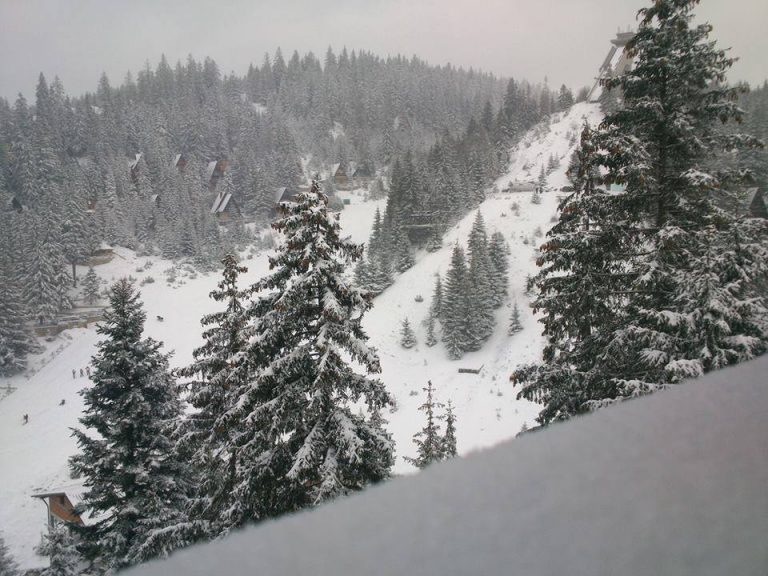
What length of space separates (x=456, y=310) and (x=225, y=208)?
4368cm

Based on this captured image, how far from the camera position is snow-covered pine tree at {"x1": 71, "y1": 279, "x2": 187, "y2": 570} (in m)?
8.45

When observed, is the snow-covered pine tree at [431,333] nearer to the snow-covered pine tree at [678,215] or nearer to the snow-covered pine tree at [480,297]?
the snow-covered pine tree at [480,297]

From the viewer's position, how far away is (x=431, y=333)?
31.2 metres

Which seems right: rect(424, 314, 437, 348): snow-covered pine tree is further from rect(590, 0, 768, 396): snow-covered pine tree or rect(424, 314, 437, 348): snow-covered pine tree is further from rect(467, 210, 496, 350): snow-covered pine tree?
rect(590, 0, 768, 396): snow-covered pine tree

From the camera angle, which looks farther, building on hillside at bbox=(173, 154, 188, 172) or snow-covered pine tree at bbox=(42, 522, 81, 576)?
building on hillside at bbox=(173, 154, 188, 172)

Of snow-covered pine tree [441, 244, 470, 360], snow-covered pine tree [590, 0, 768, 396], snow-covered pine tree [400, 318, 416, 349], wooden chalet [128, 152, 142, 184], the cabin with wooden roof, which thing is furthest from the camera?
the cabin with wooden roof

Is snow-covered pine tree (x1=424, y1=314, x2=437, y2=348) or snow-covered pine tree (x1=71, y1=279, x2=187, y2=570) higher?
snow-covered pine tree (x1=71, y1=279, x2=187, y2=570)

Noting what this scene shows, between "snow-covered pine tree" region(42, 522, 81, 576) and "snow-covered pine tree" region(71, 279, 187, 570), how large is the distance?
46 cm

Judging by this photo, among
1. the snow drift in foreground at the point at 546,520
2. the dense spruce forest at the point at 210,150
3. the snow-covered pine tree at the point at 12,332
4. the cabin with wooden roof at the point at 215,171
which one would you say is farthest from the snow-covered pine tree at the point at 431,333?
the cabin with wooden roof at the point at 215,171

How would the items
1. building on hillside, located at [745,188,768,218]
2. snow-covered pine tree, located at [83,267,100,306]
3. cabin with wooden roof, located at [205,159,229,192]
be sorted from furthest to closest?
cabin with wooden roof, located at [205,159,229,192]
snow-covered pine tree, located at [83,267,100,306]
building on hillside, located at [745,188,768,218]

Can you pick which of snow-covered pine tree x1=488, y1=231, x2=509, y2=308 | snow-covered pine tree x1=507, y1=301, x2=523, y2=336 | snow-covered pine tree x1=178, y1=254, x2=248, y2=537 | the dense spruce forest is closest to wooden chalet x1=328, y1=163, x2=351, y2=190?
the dense spruce forest

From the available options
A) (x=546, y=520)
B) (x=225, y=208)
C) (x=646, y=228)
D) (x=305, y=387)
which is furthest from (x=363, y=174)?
(x=546, y=520)

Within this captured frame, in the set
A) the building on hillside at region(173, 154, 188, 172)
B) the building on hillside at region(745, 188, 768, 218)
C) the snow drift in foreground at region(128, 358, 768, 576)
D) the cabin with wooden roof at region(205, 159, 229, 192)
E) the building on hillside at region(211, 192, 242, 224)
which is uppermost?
the building on hillside at region(173, 154, 188, 172)

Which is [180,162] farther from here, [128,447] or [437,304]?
[128,447]
